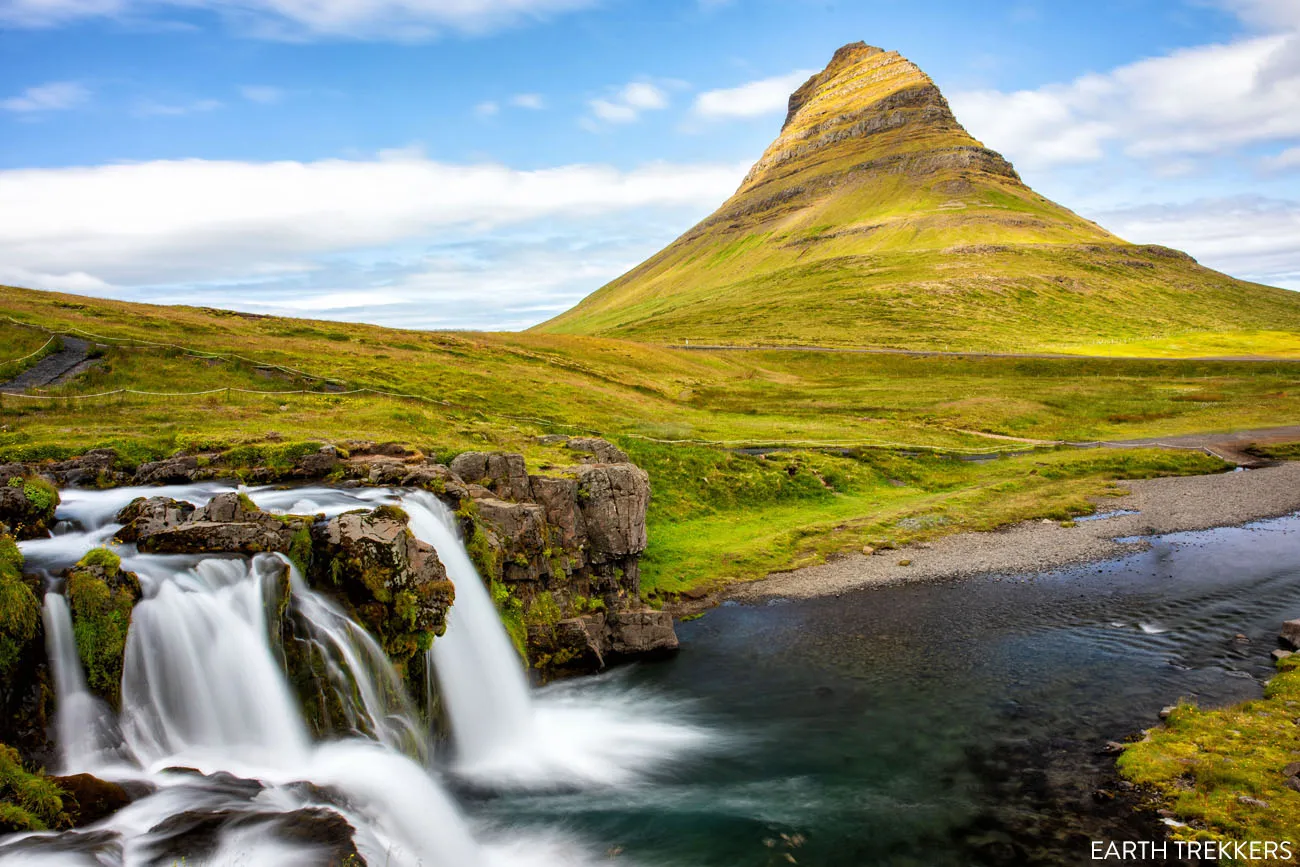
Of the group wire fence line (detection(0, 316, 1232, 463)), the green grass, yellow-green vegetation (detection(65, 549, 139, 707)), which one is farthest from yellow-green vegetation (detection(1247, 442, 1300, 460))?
yellow-green vegetation (detection(65, 549, 139, 707))

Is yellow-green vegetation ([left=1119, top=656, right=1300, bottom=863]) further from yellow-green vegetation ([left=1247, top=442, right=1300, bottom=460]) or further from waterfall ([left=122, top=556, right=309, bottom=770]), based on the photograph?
yellow-green vegetation ([left=1247, top=442, right=1300, bottom=460])

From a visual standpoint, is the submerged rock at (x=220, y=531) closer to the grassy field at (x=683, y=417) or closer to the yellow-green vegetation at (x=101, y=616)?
the yellow-green vegetation at (x=101, y=616)

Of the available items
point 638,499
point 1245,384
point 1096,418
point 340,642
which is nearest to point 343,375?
point 638,499

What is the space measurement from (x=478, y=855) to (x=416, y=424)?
1334 inches

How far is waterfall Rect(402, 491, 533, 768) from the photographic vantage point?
24858mm

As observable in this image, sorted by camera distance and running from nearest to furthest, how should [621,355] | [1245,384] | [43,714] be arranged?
[43,714] < [1245,384] < [621,355]

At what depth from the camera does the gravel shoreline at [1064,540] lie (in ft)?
134

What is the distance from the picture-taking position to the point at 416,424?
4872cm

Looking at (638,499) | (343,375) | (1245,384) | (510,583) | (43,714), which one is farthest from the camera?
(1245,384)

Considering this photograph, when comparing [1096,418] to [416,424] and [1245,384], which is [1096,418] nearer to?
[1245,384]

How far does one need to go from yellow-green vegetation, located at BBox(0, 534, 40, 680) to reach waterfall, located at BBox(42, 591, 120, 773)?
1.33ft

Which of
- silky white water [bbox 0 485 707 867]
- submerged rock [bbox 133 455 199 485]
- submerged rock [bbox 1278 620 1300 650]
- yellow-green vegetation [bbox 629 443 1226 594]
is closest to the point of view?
silky white water [bbox 0 485 707 867]

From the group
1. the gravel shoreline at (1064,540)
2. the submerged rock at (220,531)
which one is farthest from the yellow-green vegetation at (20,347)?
the gravel shoreline at (1064,540)

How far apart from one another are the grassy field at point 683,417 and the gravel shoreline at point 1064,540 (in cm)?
235
